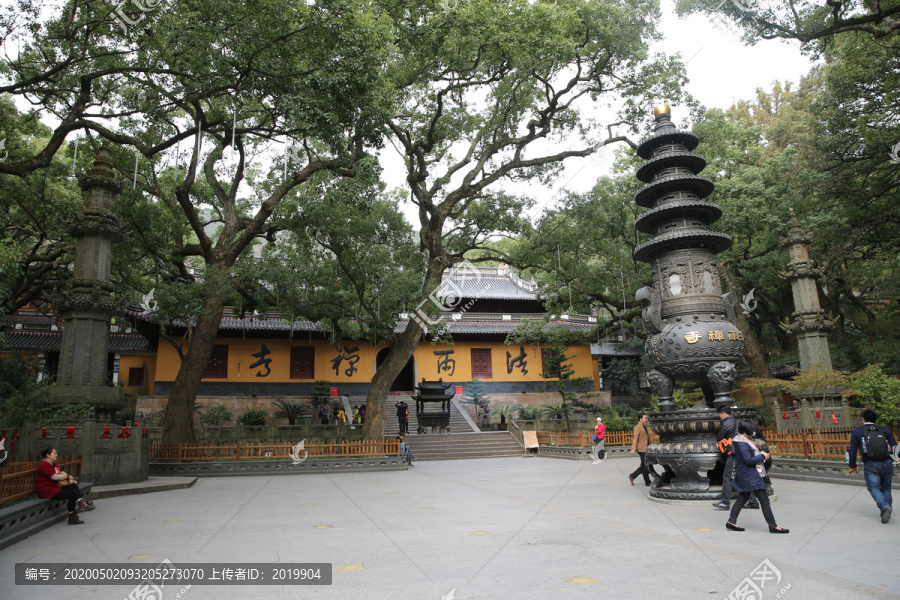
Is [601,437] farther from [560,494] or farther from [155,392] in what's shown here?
[155,392]

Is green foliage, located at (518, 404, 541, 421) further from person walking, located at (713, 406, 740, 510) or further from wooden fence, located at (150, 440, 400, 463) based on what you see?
person walking, located at (713, 406, 740, 510)

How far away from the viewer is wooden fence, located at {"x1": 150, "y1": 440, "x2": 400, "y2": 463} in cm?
1305

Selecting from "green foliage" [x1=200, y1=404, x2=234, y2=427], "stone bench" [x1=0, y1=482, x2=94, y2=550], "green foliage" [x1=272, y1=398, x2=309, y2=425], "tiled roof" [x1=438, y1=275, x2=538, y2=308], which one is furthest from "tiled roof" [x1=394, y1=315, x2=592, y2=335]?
"stone bench" [x1=0, y1=482, x2=94, y2=550]

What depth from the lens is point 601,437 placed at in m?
14.4

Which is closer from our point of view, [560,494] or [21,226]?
[560,494]

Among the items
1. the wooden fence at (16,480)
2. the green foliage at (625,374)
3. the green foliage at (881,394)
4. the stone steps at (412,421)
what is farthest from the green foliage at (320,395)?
the green foliage at (881,394)

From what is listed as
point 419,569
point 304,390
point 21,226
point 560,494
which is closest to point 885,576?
point 419,569

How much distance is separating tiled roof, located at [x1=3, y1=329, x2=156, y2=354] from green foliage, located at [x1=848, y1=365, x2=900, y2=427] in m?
23.2

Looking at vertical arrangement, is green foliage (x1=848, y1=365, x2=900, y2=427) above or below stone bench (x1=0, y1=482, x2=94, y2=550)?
above

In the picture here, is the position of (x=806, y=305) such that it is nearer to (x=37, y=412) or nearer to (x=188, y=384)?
(x=188, y=384)

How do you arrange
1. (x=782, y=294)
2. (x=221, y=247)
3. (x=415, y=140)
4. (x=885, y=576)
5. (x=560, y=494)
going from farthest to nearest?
(x=782, y=294) → (x=415, y=140) → (x=221, y=247) → (x=560, y=494) → (x=885, y=576)

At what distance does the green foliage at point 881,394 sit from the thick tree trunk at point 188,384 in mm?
14062

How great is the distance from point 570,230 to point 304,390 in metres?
13.4

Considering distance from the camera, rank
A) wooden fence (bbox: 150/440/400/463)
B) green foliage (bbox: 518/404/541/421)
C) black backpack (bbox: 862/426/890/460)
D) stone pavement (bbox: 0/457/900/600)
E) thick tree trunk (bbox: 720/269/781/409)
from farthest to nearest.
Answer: green foliage (bbox: 518/404/541/421) → thick tree trunk (bbox: 720/269/781/409) → wooden fence (bbox: 150/440/400/463) → black backpack (bbox: 862/426/890/460) → stone pavement (bbox: 0/457/900/600)
